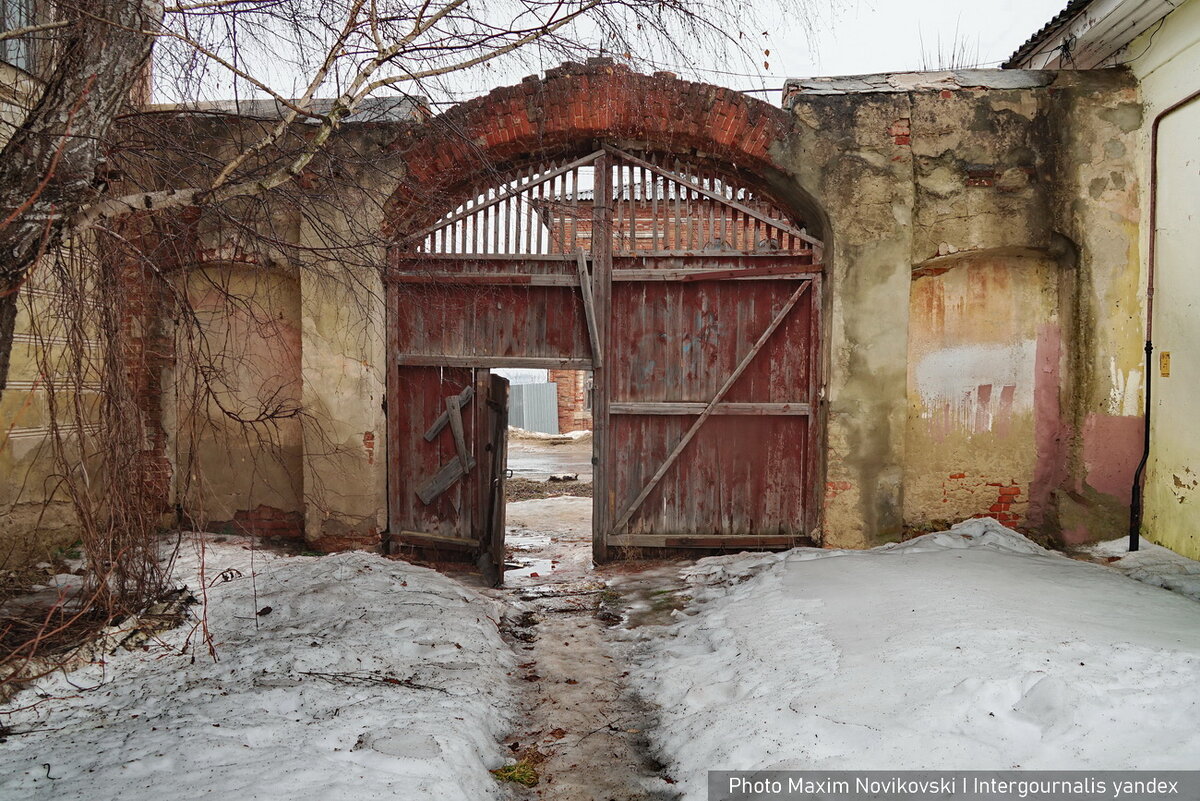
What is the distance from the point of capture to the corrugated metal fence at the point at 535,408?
20.5 metres

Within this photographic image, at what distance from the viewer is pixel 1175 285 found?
538 cm

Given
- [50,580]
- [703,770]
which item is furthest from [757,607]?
[50,580]

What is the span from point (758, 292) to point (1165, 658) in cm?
393

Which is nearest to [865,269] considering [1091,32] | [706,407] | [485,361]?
[706,407]

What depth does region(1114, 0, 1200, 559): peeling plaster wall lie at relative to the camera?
5160 mm

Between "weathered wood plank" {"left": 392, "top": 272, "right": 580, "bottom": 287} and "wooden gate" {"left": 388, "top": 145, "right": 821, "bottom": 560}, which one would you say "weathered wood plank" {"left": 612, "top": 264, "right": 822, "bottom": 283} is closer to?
"wooden gate" {"left": 388, "top": 145, "right": 821, "bottom": 560}

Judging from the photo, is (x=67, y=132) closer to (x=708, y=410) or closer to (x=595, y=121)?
(x=595, y=121)

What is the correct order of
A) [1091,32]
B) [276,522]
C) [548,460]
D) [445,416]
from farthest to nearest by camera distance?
[548,460] < [276,522] < [445,416] < [1091,32]

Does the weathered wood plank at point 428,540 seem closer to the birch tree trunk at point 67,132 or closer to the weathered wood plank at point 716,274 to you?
the weathered wood plank at point 716,274

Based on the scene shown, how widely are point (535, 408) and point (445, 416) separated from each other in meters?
14.3

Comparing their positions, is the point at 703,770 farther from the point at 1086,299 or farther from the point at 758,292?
the point at 1086,299

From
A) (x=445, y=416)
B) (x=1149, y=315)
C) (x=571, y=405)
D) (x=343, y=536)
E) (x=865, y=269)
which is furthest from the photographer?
(x=571, y=405)

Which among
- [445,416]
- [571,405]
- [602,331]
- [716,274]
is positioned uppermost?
[716,274]

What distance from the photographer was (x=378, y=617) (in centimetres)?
462
